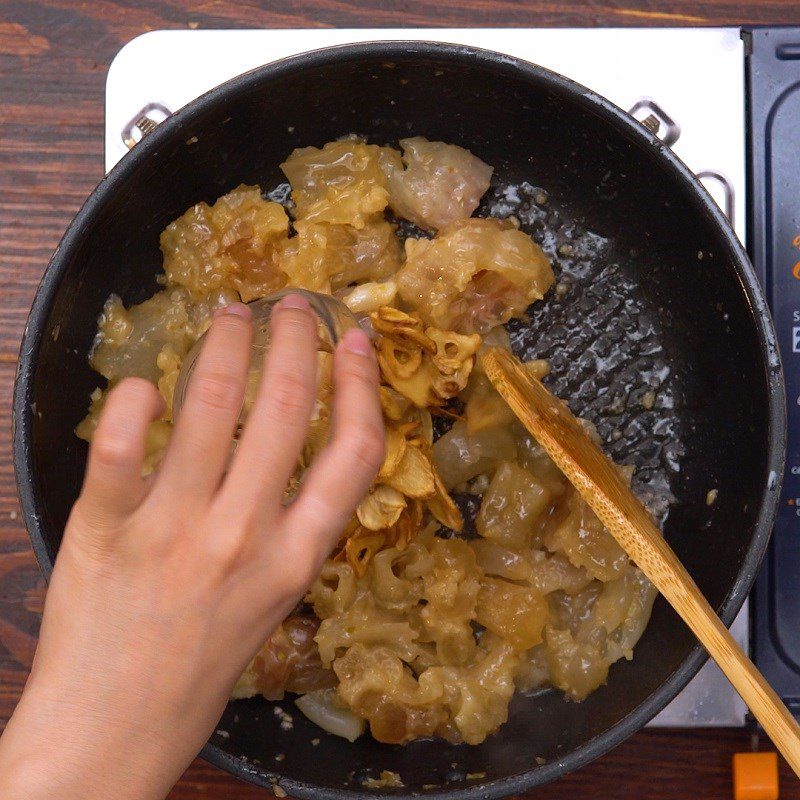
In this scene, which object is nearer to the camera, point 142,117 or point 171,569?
point 171,569

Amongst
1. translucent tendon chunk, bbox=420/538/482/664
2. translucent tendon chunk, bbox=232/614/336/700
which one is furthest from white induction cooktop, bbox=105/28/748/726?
translucent tendon chunk, bbox=232/614/336/700

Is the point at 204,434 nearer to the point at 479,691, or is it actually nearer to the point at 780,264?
the point at 479,691

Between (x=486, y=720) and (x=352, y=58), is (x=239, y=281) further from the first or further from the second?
(x=486, y=720)

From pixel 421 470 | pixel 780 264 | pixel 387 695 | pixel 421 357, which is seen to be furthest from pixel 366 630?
pixel 780 264

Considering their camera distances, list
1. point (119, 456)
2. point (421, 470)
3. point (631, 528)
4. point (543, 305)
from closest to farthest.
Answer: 1. point (119, 456)
2. point (631, 528)
3. point (421, 470)
4. point (543, 305)

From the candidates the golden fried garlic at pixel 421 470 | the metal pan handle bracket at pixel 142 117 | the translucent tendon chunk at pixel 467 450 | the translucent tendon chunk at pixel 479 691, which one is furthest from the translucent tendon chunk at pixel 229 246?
the translucent tendon chunk at pixel 479 691

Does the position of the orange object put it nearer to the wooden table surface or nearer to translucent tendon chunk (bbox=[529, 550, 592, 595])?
the wooden table surface
